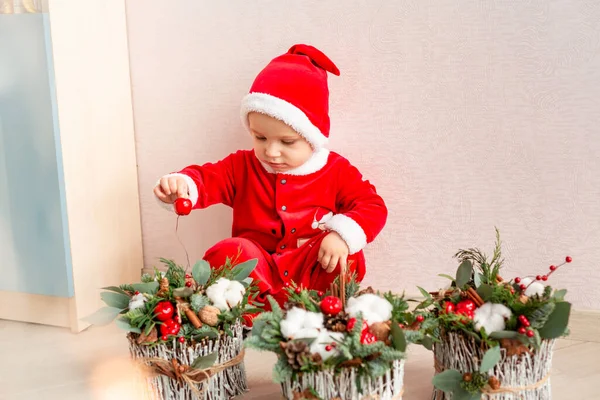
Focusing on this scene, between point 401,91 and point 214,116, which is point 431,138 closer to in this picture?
point 401,91

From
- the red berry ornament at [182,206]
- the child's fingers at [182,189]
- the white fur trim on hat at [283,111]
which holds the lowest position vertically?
the red berry ornament at [182,206]

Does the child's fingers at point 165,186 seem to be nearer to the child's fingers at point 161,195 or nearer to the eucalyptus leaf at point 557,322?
the child's fingers at point 161,195

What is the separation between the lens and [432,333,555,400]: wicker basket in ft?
3.24

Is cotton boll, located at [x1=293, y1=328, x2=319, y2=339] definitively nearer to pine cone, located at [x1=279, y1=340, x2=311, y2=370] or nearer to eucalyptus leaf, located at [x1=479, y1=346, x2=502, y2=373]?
pine cone, located at [x1=279, y1=340, x2=311, y2=370]

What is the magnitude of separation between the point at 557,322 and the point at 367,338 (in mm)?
294

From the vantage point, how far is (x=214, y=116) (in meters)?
1.61

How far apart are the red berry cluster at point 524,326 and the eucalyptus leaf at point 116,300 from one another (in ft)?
2.17

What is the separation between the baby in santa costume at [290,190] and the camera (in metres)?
1.33

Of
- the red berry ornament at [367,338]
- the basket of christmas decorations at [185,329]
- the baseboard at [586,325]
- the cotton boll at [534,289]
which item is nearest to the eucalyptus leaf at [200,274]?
the basket of christmas decorations at [185,329]

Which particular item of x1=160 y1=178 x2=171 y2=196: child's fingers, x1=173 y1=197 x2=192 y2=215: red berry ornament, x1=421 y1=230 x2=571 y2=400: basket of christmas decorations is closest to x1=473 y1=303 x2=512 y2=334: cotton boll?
x1=421 y1=230 x2=571 y2=400: basket of christmas decorations

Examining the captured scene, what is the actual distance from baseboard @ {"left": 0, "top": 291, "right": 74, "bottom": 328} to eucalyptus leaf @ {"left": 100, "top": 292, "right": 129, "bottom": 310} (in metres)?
0.41

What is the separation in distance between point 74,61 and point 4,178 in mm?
314

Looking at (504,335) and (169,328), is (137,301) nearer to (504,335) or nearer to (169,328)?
(169,328)

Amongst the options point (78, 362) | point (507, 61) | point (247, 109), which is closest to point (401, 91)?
point (507, 61)
